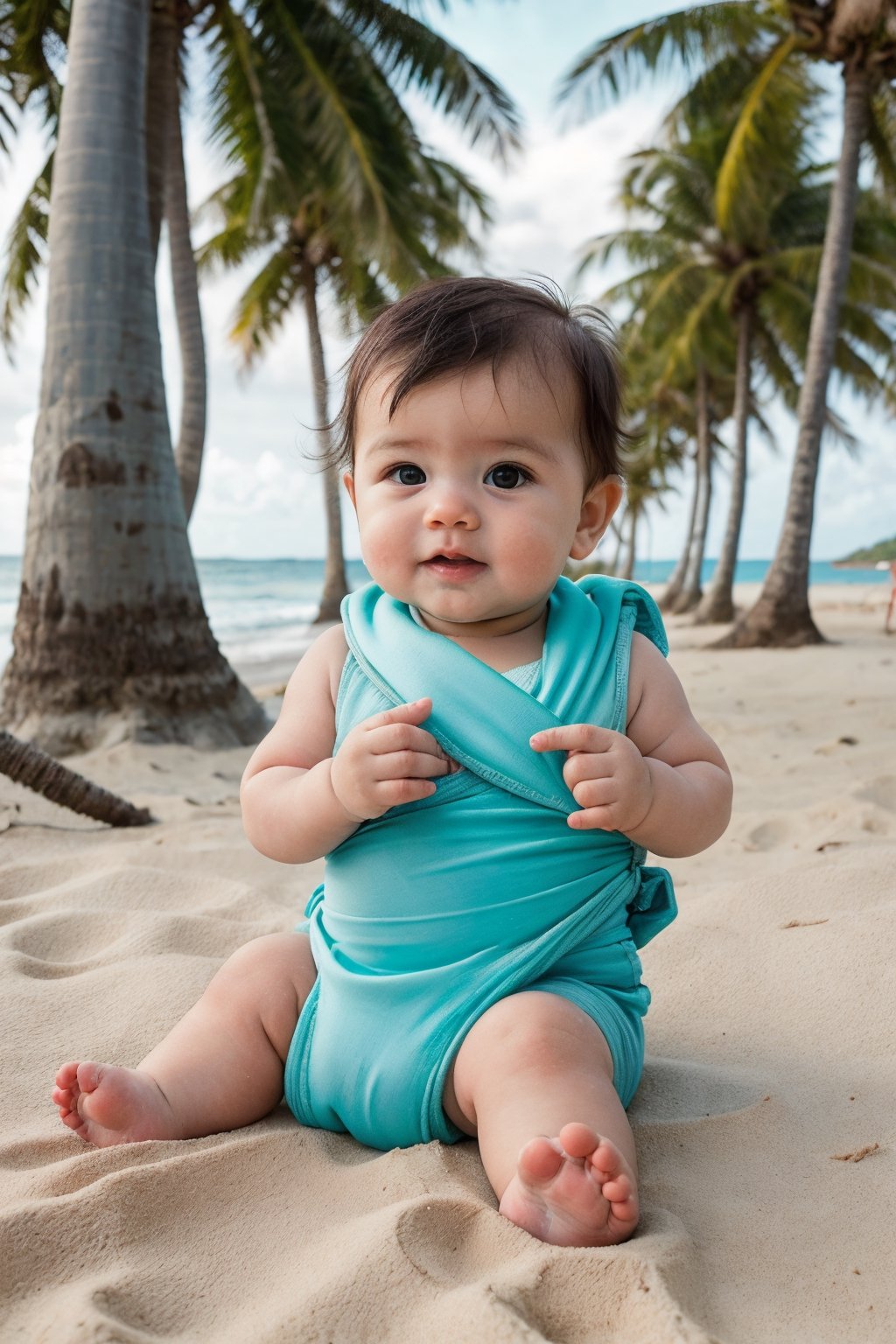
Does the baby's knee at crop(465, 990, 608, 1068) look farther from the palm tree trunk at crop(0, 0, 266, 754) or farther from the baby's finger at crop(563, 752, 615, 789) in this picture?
the palm tree trunk at crop(0, 0, 266, 754)

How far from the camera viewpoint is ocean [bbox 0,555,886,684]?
57.8 feet

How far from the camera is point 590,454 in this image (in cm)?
162

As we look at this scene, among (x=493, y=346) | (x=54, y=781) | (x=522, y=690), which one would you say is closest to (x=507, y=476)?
(x=493, y=346)

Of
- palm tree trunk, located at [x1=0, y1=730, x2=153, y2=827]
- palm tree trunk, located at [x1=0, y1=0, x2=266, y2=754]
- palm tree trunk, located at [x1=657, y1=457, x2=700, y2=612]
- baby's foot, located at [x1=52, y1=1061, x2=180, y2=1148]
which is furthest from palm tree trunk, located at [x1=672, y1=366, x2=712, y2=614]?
baby's foot, located at [x1=52, y1=1061, x2=180, y2=1148]

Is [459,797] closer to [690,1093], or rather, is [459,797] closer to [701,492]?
[690,1093]

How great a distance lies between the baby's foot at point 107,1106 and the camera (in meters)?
1.41

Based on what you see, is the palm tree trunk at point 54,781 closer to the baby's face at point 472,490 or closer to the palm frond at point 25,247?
the baby's face at point 472,490

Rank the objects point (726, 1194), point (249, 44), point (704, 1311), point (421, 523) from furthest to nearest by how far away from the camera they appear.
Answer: point (249, 44) < point (421, 523) < point (726, 1194) < point (704, 1311)

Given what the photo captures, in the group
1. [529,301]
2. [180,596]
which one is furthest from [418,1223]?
[180,596]

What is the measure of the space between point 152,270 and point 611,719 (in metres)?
4.54

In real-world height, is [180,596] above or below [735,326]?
Answer: below

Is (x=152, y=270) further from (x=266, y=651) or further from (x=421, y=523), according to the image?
(x=266, y=651)

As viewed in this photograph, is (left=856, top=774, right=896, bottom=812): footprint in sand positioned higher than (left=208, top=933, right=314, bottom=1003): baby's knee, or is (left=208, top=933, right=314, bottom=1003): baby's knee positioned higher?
(left=208, top=933, right=314, bottom=1003): baby's knee

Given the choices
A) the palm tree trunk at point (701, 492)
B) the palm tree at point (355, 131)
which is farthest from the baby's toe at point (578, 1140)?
the palm tree trunk at point (701, 492)
